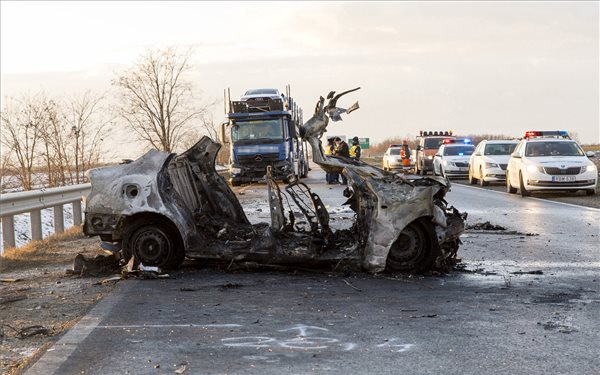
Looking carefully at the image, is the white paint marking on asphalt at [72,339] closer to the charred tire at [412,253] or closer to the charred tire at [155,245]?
the charred tire at [155,245]

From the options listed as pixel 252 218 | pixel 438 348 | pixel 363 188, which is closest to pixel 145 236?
pixel 363 188

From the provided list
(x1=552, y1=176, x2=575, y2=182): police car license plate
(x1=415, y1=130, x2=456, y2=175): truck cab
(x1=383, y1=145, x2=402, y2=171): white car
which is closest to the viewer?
(x1=552, y1=176, x2=575, y2=182): police car license plate

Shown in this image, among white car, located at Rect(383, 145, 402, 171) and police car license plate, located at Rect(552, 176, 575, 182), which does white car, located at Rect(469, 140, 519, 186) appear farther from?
white car, located at Rect(383, 145, 402, 171)

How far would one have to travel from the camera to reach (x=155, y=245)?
31.5 feet

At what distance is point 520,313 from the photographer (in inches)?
274

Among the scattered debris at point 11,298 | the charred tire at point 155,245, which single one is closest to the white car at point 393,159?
the charred tire at point 155,245

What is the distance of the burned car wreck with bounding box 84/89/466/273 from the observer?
902 cm

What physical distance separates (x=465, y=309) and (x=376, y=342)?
1496 mm

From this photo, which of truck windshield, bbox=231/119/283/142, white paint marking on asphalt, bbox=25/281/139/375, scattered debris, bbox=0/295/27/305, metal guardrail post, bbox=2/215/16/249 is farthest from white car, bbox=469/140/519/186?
scattered debris, bbox=0/295/27/305

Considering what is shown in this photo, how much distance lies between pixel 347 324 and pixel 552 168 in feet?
60.2

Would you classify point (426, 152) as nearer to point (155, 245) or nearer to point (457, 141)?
point (457, 141)

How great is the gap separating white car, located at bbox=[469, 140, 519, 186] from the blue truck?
22.5ft

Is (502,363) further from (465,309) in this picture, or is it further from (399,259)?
(399,259)

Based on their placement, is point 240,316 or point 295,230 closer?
point 240,316
